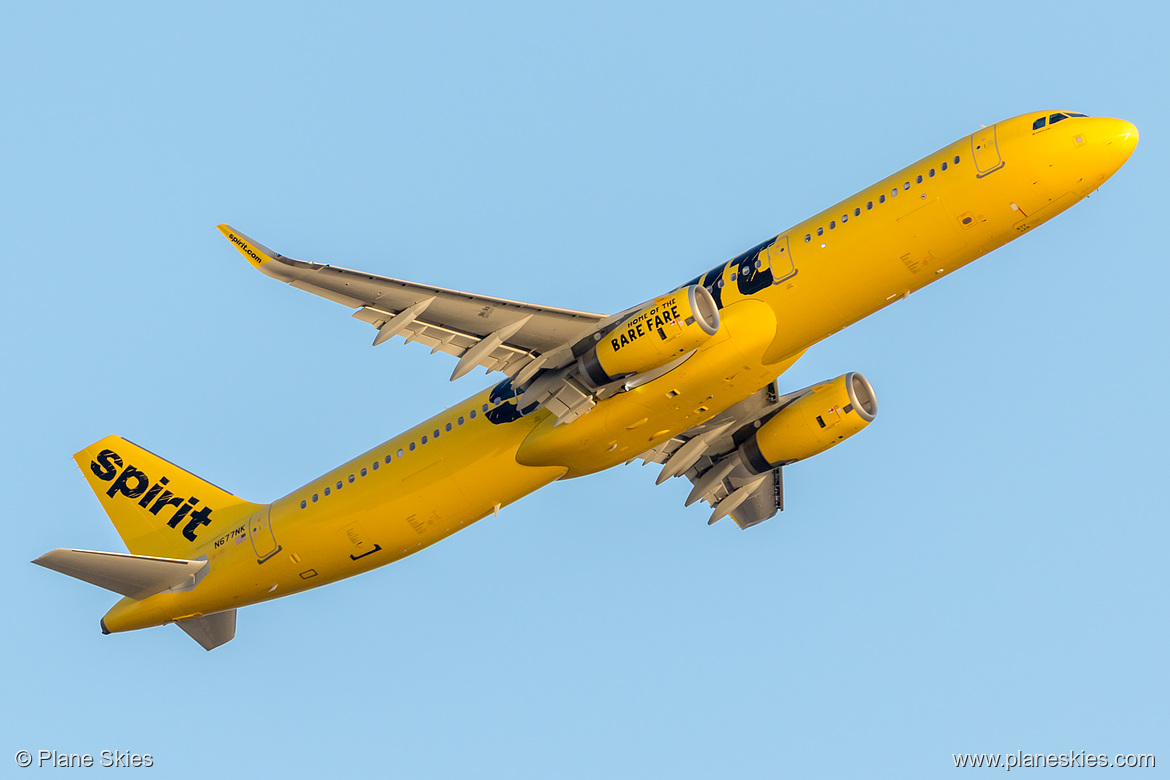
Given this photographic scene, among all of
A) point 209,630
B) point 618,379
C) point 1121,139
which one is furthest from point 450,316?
point 1121,139

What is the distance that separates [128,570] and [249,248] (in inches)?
479

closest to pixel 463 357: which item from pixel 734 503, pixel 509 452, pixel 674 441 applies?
pixel 509 452

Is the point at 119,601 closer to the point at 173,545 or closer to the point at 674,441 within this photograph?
the point at 173,545

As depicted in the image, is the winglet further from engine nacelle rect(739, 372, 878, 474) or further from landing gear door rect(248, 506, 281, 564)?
engine nacelle rect(739, 372, 878, 474)

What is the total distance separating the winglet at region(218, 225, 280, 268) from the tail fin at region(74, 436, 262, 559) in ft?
38.8

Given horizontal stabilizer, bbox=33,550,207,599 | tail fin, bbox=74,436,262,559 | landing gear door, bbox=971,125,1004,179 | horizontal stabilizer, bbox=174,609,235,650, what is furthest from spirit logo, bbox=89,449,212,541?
landing gear door, bbox=971,125,1004,179

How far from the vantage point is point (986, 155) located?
3105 centimetres

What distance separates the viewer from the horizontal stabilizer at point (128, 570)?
36.0 m

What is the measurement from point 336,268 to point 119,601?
14934 millimetres

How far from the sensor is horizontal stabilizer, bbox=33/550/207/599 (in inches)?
1419

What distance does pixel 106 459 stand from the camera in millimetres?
41406

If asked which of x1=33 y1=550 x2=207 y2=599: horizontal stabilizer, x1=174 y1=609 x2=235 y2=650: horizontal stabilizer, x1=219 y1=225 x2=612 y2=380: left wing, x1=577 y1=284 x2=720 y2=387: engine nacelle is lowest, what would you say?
x1=174 y1=609 x2=235 y2=650: horizontal stabilizer

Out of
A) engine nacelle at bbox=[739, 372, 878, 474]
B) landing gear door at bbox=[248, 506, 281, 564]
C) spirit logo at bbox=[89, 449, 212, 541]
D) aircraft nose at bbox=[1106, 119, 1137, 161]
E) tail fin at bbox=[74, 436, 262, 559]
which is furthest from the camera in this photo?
spirit logo at bbox=[89, 449, 212, 541]

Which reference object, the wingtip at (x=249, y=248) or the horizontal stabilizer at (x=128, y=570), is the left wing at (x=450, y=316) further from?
the horizontal stabilizer at (x=128, y=570)
